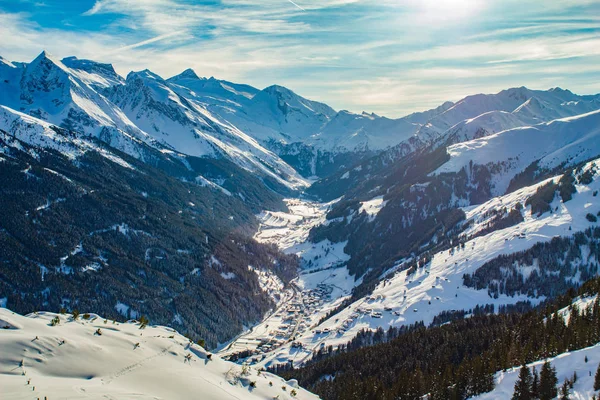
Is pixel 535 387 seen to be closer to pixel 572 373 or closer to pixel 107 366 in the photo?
pixel 572 373

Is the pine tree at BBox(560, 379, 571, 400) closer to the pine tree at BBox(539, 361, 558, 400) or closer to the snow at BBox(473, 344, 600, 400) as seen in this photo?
the snow at BBox(473, 344, 600, 400)

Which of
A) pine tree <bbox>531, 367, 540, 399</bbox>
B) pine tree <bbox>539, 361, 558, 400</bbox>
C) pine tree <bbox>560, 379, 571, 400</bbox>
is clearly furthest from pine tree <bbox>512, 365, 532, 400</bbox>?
pine tree <bbox>560, 379, 571, 400</bbox>

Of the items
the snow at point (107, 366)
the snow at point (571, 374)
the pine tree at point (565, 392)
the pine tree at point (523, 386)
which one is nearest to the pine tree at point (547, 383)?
the pine tree at point (565, 392)

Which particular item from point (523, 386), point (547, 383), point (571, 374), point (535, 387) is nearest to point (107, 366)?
point (523, 386)

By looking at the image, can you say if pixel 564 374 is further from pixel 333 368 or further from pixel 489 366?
pixel 333 368

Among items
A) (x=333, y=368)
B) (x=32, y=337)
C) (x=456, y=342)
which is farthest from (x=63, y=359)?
(x=456, y=342)

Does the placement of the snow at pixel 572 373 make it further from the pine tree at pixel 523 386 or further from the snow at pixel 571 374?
the pine tree at pixel 523 386
